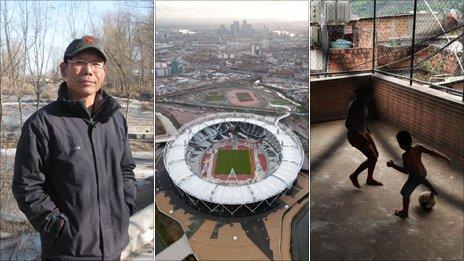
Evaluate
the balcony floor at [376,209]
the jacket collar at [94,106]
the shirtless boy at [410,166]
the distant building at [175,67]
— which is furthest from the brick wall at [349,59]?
the jacket collar at [94,106]

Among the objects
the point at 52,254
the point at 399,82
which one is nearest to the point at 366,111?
the point at 399,82

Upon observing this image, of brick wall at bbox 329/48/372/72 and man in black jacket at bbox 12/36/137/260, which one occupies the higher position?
brick wall at bbox 329/48/372/72

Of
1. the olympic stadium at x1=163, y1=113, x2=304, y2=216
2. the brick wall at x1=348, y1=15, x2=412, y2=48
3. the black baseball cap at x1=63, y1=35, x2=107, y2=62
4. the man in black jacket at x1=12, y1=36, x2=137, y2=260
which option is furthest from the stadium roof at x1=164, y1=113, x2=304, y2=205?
the brick wall at x1=348, y1=15, x2=412, y2=48

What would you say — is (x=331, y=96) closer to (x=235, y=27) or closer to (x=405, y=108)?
(x=405, y=108)

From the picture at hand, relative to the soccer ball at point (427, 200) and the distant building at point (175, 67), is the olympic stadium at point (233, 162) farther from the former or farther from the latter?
the soccer ball at point (427, 200)

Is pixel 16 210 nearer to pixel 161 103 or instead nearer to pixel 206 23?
pixel 161 103

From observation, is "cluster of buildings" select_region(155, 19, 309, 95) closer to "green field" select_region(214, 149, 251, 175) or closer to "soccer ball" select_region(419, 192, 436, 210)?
"green field" select_region(214, 149, 251, 175)

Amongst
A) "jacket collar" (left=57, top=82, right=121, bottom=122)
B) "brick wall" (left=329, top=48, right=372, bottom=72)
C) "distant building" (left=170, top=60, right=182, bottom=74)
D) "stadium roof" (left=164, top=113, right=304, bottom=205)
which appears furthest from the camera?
"brick wall" (left=329, top=48, right=372, bottom=72)

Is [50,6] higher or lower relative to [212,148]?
higher
